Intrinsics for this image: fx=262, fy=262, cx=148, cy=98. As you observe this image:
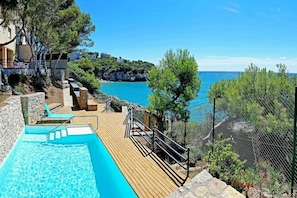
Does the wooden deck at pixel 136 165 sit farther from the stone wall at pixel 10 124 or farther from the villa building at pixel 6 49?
the villa building at pixel 6 49

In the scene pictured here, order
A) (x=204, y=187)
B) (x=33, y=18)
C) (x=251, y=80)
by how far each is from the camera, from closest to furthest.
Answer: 1. (x=204, y=187)
2. (x=251, y=80)
3. (x=33, y=18)

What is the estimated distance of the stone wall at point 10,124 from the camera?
26.2ft

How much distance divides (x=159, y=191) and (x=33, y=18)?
14.6 m

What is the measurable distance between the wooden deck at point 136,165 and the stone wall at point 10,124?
305 centimetres

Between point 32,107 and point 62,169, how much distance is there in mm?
6053

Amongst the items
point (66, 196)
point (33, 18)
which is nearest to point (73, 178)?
point (66, 196)

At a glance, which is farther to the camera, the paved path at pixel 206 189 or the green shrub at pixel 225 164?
the green shrub at pixel 225 164

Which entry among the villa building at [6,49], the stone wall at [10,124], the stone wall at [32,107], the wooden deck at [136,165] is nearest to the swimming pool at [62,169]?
the wooden deck at [136,165]

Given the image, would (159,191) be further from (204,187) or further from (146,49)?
(146,49)

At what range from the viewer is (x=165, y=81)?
12352mm

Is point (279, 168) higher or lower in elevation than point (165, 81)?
lower

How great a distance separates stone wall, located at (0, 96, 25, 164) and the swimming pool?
331 mm

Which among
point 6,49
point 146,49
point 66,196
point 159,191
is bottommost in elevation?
point 66,196

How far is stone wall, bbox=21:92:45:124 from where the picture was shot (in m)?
11.7
